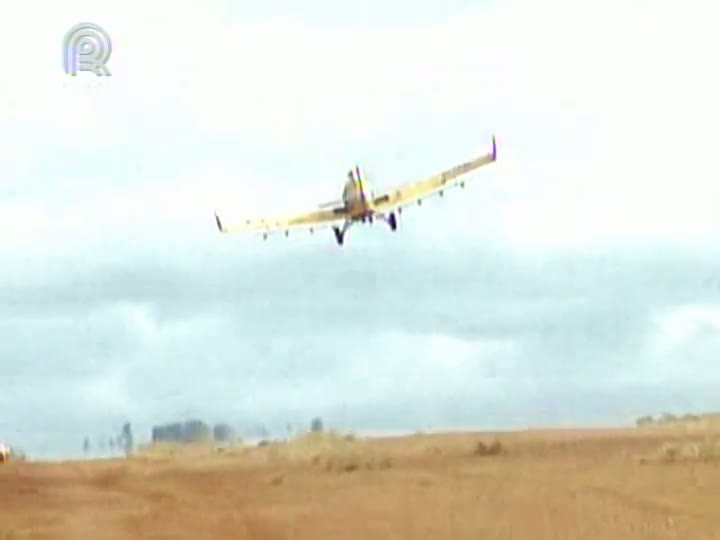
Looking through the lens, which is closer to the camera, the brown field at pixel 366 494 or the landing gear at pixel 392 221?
the brown field at pixel 366 494

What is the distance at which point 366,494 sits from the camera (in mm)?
26219

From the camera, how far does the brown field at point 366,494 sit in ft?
77.9

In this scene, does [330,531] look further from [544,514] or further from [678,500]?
[678,500]

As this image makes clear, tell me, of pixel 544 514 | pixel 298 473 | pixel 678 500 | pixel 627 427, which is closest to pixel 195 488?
pixel 298 473

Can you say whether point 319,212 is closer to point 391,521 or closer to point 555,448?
point 391,521

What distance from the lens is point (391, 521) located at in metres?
24.2

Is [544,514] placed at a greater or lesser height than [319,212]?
lesser

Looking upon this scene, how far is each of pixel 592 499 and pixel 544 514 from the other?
67.6 inches

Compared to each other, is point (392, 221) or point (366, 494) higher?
point (392, 221)

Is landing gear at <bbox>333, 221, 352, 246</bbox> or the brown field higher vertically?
landing gear at <bbox>333, 221, 352, 246</bbox>

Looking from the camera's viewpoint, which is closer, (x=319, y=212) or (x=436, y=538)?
(x=436, y=538)

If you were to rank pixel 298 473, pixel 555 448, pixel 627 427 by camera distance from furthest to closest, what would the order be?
1. pixel 627 427
2. pixel 555 448
3. pixel 298 473

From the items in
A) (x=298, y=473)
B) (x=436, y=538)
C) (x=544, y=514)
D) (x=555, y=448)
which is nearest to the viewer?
(x=436, y=538)

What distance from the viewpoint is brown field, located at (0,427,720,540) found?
23734 millimetres
